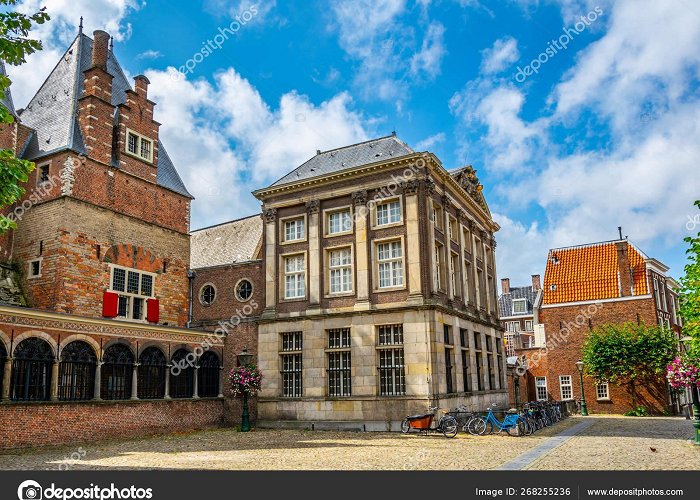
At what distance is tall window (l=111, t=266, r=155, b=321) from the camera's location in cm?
2472

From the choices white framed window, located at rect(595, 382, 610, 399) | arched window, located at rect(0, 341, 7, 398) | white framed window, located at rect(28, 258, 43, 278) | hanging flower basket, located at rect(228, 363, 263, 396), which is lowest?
white framed window, located at rect(595, 382, 610, 399)

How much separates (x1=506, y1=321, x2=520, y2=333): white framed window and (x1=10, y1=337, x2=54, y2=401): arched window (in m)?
47.7

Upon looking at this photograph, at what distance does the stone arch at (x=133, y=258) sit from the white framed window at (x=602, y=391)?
2673 cm

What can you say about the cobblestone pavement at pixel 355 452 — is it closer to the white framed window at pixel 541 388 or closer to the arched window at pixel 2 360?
the arched window at pixel 2 360

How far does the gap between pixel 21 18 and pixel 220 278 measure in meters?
17.9

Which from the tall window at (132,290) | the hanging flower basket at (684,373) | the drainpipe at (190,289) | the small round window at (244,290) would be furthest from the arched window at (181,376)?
the hanging flower basket at (684,373)

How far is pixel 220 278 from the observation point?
95.1 ft

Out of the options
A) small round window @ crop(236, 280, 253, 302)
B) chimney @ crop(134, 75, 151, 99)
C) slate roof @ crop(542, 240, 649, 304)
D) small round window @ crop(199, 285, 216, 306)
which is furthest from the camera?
slate roof @ crop(542, 240, 649, 304)

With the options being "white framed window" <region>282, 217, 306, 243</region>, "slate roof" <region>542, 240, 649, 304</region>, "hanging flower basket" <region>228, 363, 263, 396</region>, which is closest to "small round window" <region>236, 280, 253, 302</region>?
"white framed window" <region>282, 217, 306, 243</region>

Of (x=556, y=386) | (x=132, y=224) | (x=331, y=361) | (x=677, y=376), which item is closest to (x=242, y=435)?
(x=331, y=361)

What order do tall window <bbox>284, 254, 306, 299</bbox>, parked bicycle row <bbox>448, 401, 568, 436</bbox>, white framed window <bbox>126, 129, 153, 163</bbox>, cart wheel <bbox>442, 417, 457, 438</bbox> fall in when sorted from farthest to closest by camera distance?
tall window <bbox>284, 254, 306, 299</bbox>, white framed window <bbox>126, 129, 153, 163</bbox>, cart wheel <bbox>442, 417, 457, 438</bbox>, parked bicycle row <bbox>448, 401, 568, 436</bbox>

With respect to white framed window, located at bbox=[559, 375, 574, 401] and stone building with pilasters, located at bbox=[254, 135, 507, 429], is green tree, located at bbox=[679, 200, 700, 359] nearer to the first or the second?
stone building with pilasters, located at bbox=[254, 135, 507, 429]

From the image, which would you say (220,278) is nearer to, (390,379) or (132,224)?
(132,224)
